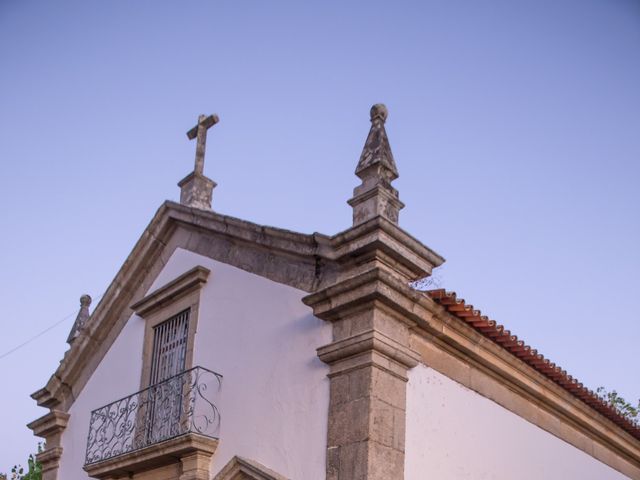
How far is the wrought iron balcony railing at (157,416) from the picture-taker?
802cm

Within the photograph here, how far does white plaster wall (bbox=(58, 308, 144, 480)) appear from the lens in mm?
9859

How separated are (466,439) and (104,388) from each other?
5.10 metres

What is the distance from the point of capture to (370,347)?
6.48m

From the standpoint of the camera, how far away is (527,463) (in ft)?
27.8

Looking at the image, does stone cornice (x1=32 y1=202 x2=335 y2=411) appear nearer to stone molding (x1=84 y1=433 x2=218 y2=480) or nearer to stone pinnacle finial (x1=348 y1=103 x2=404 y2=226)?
stone pinnacle finial (x1=348 y1=103 x2=404 y2=226)

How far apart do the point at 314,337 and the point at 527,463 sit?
10.2ft

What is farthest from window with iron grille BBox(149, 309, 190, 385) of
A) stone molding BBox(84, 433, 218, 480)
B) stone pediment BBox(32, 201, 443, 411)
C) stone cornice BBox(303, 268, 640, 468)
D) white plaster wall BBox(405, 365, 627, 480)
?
white plaster wall BBox(405, 365, 627, 480)

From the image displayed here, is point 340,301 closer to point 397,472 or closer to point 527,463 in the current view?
point 397,472

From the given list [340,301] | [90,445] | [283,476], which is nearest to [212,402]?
[283,476]

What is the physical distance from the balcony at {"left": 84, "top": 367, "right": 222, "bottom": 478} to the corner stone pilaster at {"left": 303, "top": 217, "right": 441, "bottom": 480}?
5.68 feet

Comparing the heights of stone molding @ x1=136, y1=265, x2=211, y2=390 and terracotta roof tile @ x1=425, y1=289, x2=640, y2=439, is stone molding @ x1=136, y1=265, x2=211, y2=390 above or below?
above

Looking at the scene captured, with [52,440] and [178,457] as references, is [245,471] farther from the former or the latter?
[52,440]

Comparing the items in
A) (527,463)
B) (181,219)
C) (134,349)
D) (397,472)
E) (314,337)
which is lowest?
(397,472)

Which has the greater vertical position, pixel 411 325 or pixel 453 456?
pixel 411 325
